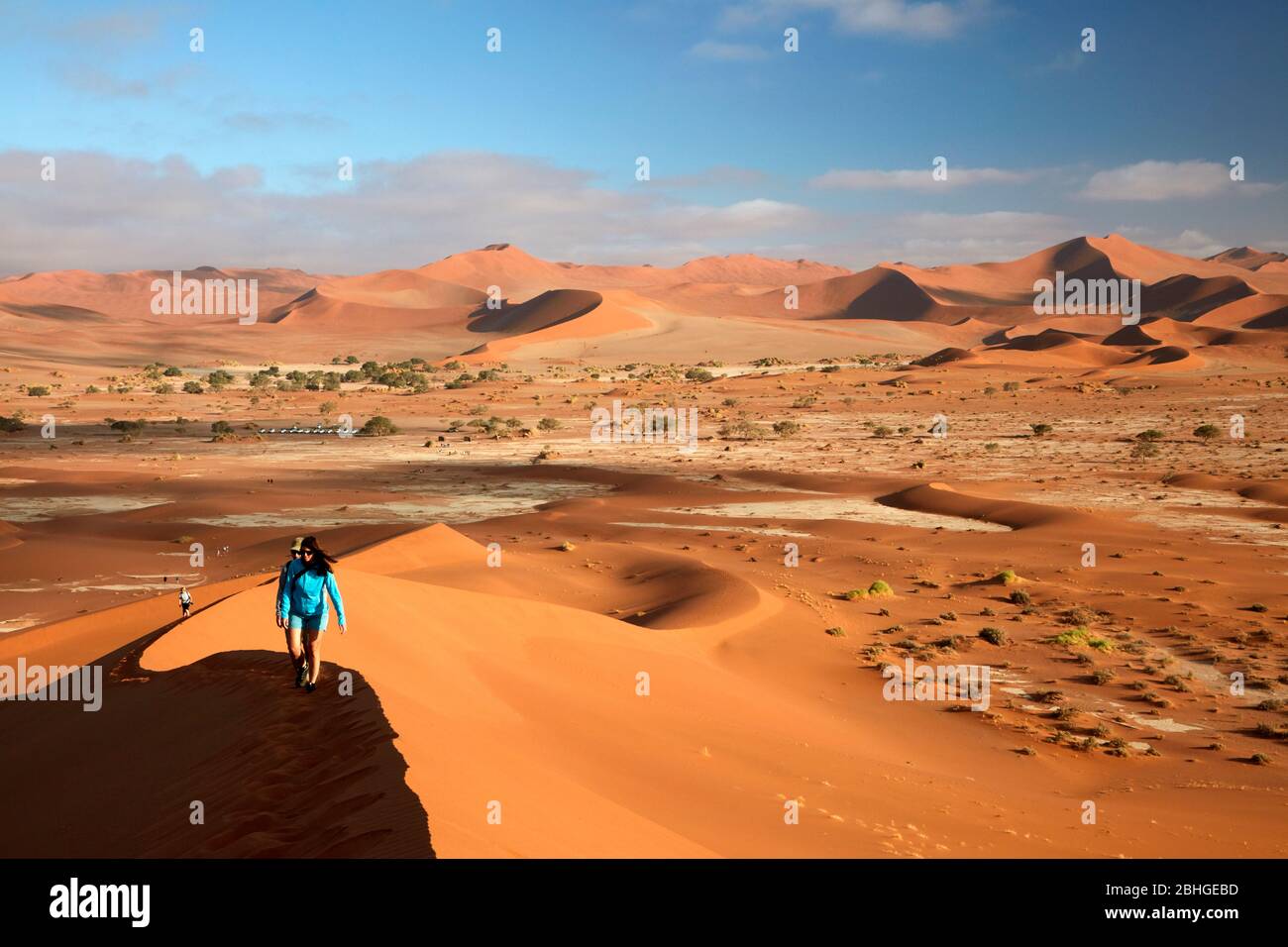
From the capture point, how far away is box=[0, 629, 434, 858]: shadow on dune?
17.4 ft

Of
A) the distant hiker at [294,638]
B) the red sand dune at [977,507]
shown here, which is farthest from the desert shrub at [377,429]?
the distant hiker at [294,638]

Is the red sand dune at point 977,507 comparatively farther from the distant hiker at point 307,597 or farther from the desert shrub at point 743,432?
the distant hiker at point 307,597

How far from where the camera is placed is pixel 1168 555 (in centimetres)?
1806

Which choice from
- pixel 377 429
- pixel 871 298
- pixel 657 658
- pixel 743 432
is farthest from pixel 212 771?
pixel 871 298

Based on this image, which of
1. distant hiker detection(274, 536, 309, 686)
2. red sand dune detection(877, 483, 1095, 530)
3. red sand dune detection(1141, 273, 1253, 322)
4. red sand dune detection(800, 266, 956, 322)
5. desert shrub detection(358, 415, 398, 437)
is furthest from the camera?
red sand dune detection(800, 266, 956, 322)

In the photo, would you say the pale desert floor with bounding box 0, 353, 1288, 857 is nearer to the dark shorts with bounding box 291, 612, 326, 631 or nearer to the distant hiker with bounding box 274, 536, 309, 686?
the distant hiker with bounding box 274, 536, 309, 686

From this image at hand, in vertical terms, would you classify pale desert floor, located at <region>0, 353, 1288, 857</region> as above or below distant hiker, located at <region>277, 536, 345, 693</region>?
below

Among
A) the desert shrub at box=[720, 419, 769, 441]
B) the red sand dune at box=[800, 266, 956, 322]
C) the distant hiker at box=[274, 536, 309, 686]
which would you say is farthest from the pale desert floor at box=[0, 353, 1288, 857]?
the red sand dune at box=[800, 266, 956, 322]

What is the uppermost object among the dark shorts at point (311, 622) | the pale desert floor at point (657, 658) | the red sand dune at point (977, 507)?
the dark shorts at point (311, 622)

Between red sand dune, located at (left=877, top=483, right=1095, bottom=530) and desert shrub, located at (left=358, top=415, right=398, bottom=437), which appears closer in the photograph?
red sand dune, located at (left=877, top=483, right=1095, bottom=530)

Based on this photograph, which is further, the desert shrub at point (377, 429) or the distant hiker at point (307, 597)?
the desert shrub at point (377, 429)

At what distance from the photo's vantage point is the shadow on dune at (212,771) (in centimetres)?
531

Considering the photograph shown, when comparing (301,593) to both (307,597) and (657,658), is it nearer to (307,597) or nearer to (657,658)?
(307,597)

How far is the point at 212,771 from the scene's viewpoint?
6508 mm
